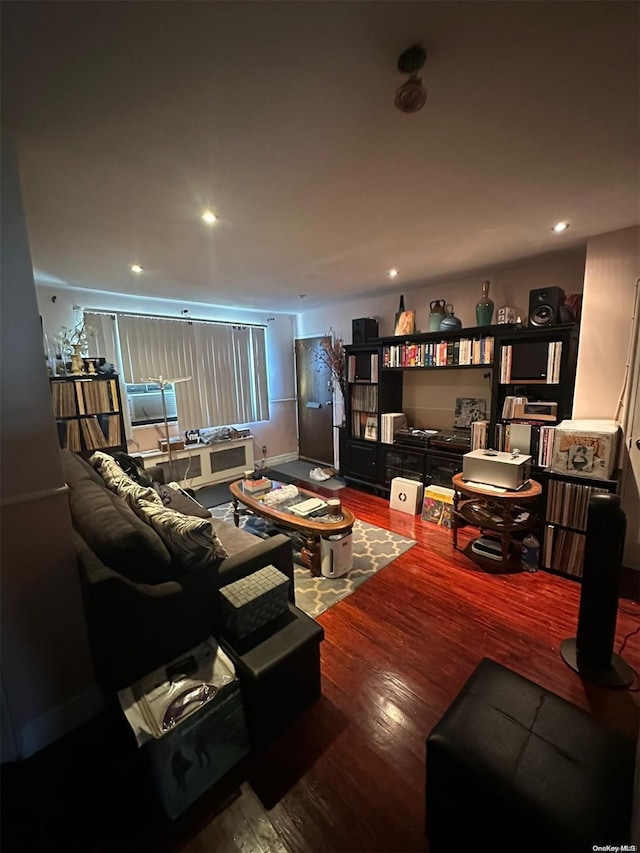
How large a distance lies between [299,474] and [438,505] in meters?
2.13

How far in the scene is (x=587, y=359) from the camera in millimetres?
2494

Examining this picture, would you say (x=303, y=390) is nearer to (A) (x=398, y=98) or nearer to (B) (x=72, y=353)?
(B) (x=72, y=353)

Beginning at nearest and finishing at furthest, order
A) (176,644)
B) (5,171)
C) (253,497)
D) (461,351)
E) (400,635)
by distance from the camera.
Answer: (5,171) → (176,644) → (400,635) → (253,497) → (461,351)

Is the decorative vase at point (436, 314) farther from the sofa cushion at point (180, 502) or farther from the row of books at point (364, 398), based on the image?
the sofa cushion at point (180, 502)

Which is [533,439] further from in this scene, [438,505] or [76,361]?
[76,361]

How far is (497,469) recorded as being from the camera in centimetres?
252

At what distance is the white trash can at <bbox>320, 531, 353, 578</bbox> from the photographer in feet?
7.97

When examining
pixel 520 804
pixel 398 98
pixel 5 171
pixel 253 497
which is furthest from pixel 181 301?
pixel 520 804

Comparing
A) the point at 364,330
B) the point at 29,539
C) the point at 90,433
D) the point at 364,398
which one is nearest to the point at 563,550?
the point at 364,398

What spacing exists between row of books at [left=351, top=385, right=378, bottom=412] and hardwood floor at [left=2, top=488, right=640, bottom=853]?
2.23 meters

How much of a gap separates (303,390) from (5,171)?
14.1 feet

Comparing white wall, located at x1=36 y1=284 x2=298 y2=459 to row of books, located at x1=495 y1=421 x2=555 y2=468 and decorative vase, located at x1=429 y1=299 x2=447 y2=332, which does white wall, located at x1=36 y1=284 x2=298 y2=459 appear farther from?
row of books, located at x1=495 y1=421 x2=555 y2=468

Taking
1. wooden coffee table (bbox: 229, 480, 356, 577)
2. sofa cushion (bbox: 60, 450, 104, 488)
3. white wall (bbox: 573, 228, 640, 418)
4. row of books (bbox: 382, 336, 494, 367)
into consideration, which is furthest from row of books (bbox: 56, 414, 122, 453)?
white wall (bbox: 573, 228, 640, 418)

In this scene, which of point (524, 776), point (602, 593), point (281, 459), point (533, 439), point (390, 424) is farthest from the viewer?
point (281, 459)
